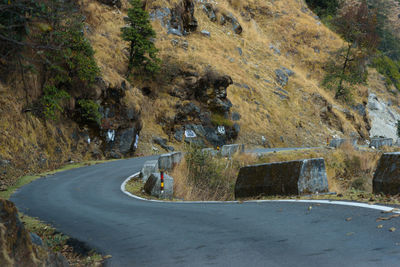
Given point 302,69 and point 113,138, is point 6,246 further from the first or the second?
point 302,69

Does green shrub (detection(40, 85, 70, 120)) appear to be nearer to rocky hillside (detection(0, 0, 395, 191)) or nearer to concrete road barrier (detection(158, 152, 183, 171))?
rocky hillside (detection(0, 0, 395, 191))

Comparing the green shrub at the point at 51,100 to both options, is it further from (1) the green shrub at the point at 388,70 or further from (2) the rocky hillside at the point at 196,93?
(1) the green shrub at the point at 388,70

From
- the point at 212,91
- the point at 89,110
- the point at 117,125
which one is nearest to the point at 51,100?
the point at 89,110

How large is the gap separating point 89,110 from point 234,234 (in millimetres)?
19618

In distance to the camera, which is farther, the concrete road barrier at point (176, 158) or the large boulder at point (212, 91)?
the large boulder at point (212, 91)

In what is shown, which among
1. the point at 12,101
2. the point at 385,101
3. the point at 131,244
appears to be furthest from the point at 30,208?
the point at 385,101

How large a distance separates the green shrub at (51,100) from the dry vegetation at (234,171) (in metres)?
9.35

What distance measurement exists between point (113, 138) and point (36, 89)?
577 cm

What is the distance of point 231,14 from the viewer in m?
49.7

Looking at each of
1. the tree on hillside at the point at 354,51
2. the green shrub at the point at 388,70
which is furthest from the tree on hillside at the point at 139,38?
the green shrub at the point at 388,70

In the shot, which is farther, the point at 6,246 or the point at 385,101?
the point at 385,101

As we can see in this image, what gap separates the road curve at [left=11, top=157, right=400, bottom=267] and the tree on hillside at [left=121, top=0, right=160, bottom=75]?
73.1 ft

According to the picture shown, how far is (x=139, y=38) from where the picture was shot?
30.2 meters

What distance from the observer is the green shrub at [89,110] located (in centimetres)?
2352
